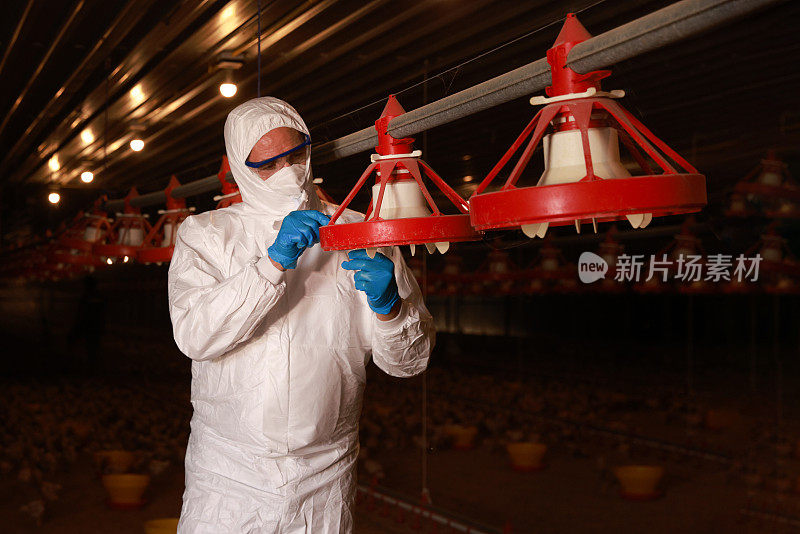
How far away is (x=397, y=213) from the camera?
1.35 m

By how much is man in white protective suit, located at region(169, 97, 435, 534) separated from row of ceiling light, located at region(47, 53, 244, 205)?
6.89 feet

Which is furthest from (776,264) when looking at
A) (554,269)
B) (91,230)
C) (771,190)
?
(91,230)

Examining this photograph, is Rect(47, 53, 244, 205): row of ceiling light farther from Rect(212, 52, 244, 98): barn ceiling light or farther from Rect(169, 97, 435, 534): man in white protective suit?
Rect(169, 97, 435, 534): man in white protective suit

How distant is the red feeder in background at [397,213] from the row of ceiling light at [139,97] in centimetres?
249

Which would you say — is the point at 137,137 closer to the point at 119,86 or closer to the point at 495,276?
the point at 119,86

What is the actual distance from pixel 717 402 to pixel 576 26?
238 cm

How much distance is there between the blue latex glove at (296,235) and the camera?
149 cm

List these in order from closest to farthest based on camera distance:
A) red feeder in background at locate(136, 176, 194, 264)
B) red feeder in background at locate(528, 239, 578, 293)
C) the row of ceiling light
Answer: red feeder in background at locate(136, 176, 194, 264), red feeder in background at locate(528, 239, 578, 293), the row of ceiling light

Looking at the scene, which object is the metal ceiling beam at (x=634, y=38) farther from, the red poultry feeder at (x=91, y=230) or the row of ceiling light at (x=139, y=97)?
the red poultry feeder at (x=91, y=230)

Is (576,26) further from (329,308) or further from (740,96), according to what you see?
(740,96)

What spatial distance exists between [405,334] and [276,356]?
1.00ft

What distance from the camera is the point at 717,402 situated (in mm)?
3070

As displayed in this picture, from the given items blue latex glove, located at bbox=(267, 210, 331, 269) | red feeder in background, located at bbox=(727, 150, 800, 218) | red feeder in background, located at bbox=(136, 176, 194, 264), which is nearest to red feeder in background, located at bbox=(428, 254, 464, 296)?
red feeder in background, located at bbox=(136, 176, 194, 264)

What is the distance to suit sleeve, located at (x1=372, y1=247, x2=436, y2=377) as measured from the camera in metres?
1.75
